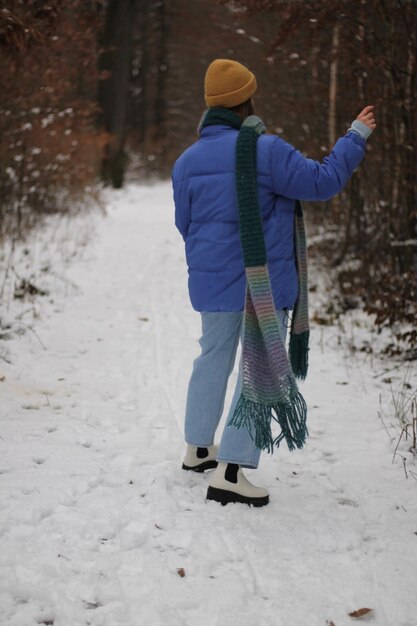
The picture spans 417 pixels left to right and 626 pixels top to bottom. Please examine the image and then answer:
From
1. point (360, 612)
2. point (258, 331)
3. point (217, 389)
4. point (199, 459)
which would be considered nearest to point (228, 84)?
point (258, 331)

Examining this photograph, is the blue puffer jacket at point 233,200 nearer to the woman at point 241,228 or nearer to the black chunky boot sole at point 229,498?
the woman at point 241,228

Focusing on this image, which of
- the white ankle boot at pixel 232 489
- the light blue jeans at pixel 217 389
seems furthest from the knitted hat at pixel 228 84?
the white ankle boot at pixel 232 489

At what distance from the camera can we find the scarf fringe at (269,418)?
126 inches

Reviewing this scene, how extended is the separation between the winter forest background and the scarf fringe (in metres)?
2.58

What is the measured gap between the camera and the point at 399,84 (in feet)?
20.6

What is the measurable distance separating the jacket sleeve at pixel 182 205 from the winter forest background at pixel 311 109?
250 cm

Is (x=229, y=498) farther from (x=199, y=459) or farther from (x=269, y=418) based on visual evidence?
(x=269, y=418)

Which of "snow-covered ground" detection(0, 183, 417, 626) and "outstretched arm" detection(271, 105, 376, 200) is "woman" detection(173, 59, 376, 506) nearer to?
"outstretched arm" detection(271, 105, 376, 200)

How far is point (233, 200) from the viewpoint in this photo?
10.4 feet

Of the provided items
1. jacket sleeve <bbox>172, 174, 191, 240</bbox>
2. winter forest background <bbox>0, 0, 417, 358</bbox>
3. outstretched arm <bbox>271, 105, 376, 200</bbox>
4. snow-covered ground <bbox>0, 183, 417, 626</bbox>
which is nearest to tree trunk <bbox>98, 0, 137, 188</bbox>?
winter forest background <bbox>0, 0, 417, 358</bbox>

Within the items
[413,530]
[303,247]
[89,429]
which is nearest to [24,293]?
[89,429]

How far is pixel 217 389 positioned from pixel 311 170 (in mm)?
1236

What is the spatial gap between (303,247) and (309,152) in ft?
19.6

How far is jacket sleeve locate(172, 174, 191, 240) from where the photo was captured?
10.9ft
